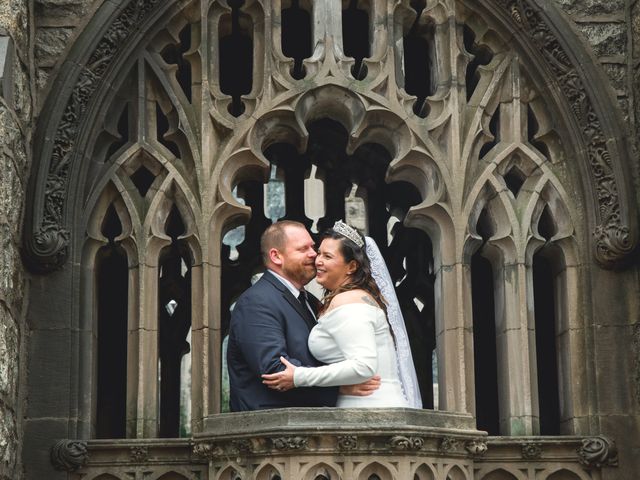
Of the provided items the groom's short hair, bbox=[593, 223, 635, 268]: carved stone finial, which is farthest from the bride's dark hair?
bbox=[593, 223, 635, 268]: carved stone finial

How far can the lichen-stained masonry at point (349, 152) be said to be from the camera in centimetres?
1203

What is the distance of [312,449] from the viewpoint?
1061cm

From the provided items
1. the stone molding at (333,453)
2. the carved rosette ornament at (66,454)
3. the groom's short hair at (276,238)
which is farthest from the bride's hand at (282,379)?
the carved rosette ornament at (66,454)

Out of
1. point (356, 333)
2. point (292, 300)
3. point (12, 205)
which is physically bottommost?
point (356, 333)

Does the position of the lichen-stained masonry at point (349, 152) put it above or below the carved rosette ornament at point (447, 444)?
above

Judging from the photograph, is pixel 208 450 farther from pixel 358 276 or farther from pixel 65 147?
pixel 65 147

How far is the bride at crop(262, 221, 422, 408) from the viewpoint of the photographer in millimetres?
10852

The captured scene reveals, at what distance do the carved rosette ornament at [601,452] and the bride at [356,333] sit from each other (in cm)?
131

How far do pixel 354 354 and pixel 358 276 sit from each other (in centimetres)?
69

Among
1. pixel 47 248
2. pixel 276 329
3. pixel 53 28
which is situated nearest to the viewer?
pixel 276 329

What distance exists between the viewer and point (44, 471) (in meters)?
11.7

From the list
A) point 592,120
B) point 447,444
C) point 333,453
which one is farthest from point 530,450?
point 592,120

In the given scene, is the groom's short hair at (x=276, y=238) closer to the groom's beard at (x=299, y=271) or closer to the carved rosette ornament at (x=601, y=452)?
the groom's beard at (x=299, y=271)

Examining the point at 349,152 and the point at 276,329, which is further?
the point at 349,152
